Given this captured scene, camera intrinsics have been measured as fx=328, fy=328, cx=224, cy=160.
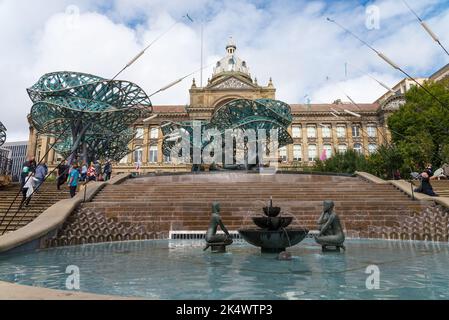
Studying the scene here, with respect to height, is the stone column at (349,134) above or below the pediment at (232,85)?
below

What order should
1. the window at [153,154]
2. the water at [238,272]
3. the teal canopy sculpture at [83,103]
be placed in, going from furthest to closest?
the window at [153,154]
the teal canopy sculpture at [83,103]
the water at [238,272]

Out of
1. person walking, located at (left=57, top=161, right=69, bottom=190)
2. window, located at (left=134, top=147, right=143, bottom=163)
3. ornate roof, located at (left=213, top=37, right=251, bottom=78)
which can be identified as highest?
ornate roof, located at (left=213, top=37, right=251, bottom=78)

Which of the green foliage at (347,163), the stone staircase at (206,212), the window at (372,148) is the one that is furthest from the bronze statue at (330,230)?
the window at (372,148)

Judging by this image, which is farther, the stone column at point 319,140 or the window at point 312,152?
the stone column at point 319,140

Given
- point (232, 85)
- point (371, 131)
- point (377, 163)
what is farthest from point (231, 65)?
point (377, 163)

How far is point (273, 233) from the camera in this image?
7.05 m

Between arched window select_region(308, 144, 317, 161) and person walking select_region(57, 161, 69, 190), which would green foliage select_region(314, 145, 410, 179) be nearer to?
arched window select_region(308, 144, 317, 161)

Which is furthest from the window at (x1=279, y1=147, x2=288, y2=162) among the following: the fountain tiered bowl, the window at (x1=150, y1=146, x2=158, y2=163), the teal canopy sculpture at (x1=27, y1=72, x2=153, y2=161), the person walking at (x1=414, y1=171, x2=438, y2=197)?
the fountain tiered bowl

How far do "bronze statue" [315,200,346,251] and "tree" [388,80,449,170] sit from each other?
20.7 m

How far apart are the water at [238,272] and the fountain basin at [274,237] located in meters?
0.30

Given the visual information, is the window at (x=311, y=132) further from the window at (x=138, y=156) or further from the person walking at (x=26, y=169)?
the person walking at (x=26, y=169)

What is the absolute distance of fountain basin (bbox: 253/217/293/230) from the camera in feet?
23.1

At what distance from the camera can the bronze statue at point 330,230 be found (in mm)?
7275

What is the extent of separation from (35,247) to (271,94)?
5534 cm
